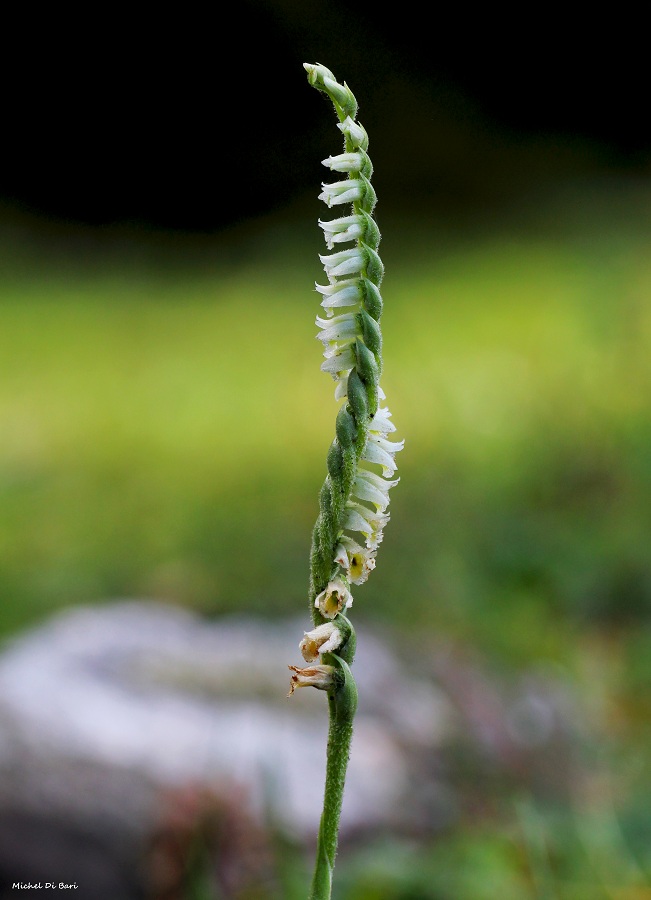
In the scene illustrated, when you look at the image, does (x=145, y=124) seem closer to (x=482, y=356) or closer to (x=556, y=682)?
(x=482, y=356)

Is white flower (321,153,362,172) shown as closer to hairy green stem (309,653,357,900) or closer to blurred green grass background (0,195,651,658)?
hairy green stem (309,653,357,900)

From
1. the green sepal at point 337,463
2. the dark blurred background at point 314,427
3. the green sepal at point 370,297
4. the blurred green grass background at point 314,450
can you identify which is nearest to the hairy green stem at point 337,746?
the green sepal at point 337,463

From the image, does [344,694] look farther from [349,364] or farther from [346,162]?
[346,162]

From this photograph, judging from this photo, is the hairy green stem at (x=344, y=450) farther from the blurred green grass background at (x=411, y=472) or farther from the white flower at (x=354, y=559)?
the blurred green grass background at (x=411, y=472)

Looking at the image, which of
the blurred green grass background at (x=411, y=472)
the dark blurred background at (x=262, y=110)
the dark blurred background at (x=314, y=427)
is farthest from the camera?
the dark blurred background at (x=262, y=110)

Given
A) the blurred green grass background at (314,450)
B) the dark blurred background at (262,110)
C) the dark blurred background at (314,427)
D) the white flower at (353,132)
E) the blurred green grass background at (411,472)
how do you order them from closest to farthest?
1. the white flower at (353,132)
2. the dark blurred background at (314,427)
3. the blurred green grass background at (411,472)
4. the blurred green grass background at (314,450)
5. the dark blurred background at (262,110)

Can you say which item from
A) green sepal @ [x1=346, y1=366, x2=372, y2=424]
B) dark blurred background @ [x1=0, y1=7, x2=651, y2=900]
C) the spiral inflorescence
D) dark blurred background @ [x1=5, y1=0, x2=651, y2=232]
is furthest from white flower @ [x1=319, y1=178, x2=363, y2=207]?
dark blurred background @ [x1=5, y1=0, x2=651, y2=232]

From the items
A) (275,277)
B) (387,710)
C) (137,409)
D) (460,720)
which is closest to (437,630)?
(387,710)
